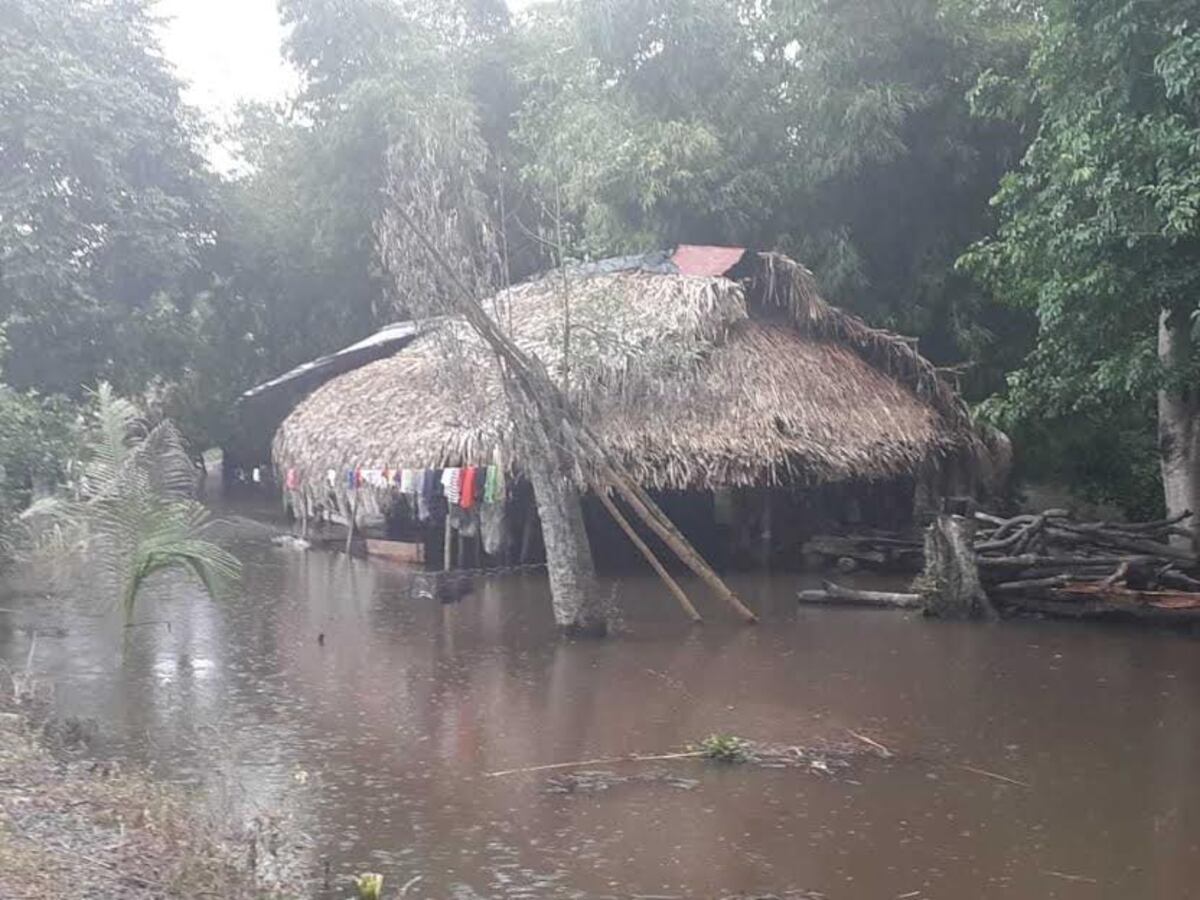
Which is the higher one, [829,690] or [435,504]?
[435,504]

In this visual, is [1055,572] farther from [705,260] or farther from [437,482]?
[437,482]

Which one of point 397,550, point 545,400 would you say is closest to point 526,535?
point 397,550

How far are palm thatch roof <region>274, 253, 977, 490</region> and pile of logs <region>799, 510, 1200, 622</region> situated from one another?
6.78 feet

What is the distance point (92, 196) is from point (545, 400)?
12.5 metres

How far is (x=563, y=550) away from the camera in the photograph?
37.2ft

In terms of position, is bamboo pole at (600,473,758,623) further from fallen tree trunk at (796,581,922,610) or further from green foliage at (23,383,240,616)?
green foliage at (23,383,240,616)

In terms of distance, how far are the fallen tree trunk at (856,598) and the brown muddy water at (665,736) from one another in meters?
0.15

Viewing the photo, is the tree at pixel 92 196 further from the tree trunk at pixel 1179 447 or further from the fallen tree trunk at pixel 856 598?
the tree trunk at pixel 1179 447

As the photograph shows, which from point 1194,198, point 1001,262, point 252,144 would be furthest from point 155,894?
point 252,144

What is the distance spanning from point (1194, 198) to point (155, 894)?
801 cm

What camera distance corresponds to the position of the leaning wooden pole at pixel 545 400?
1120 cm

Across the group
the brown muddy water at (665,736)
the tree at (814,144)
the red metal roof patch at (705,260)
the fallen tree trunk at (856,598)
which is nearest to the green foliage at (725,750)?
the brown muddy water at (665,736)

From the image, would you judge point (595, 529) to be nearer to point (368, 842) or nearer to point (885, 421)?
point (885, 421)

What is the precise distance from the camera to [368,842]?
638 centimetres
